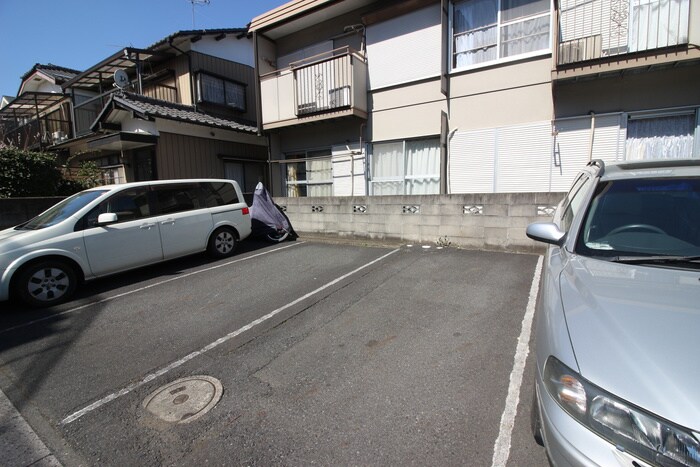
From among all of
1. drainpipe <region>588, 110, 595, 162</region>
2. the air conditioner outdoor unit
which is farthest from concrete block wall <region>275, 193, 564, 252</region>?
the air conditioner outdoor unit

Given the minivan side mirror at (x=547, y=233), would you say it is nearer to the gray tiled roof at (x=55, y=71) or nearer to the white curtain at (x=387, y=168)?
the white curtain at (x=387, y=168)

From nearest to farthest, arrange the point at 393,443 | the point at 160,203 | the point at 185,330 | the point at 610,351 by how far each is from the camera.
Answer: the point at 610,351 < the point at 393,443 < the point at 185,330 < the point at 160,203

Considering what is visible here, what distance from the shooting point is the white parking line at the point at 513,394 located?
2015mm

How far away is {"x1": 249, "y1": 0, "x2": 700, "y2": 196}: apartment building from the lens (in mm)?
5992

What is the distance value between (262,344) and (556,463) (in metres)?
2.66

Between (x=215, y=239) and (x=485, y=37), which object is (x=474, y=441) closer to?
(x=215, y=239)

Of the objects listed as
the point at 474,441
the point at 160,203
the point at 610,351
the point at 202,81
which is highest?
the point at 202,81

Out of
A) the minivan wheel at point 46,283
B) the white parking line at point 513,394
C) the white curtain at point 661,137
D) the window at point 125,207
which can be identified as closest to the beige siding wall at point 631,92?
the white curtain at point 661,137

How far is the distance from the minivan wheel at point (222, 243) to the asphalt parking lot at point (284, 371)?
165 centimetres

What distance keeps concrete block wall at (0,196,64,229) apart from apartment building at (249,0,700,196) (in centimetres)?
574

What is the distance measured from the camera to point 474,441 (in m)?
2.11

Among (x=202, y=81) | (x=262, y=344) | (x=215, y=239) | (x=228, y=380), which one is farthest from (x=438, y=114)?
(x=202, y=81)

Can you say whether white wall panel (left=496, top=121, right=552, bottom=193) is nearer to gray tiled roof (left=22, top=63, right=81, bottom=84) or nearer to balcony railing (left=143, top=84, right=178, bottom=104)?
balcony railing (left=143, top=84, right=178, bottom=104)

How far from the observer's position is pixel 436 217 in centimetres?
721
